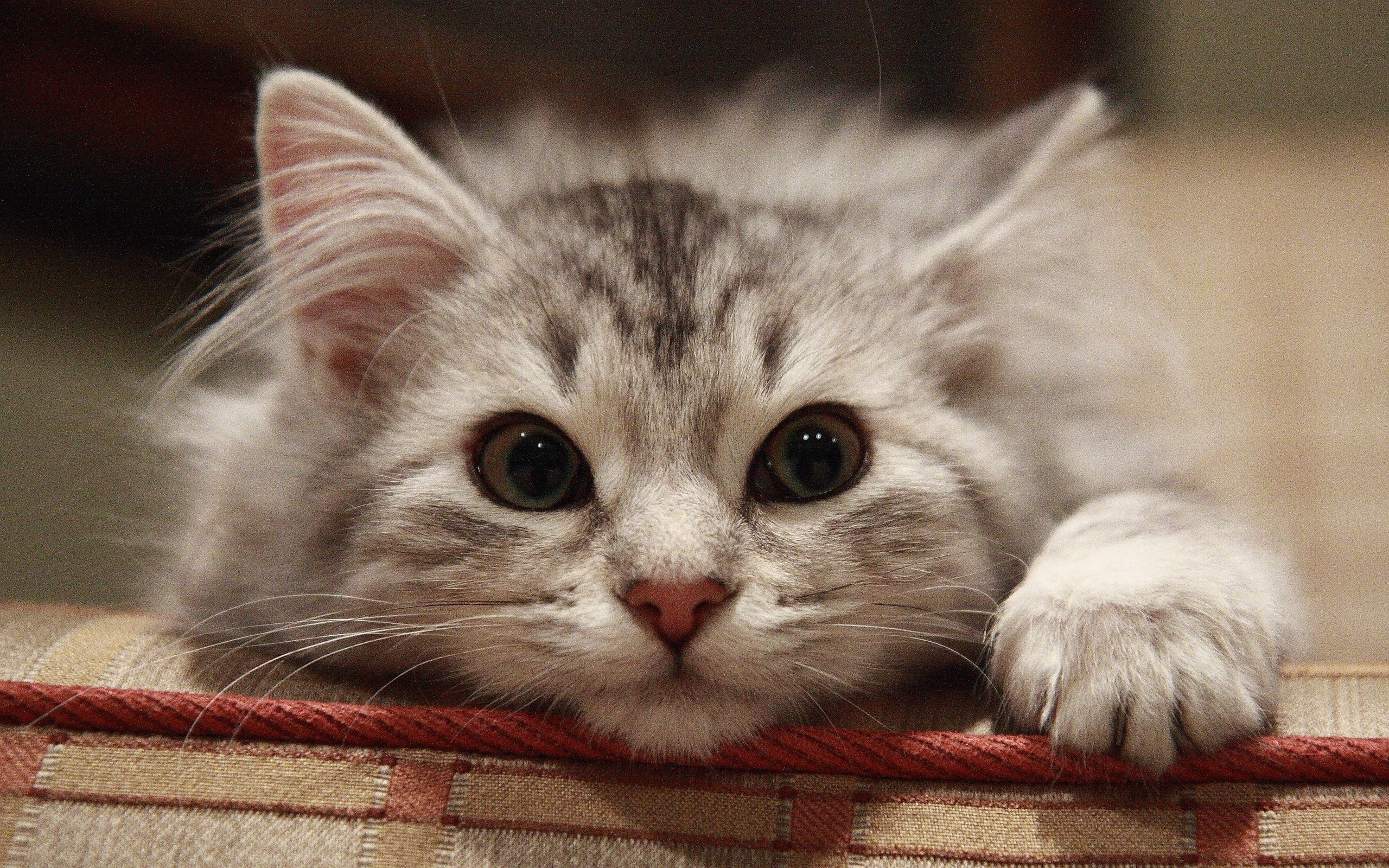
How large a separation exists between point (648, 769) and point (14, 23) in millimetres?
2133

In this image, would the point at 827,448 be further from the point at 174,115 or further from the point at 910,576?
the point at 174,115

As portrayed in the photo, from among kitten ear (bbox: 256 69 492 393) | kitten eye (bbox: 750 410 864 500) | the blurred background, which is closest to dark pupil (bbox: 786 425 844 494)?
Answer: kitten eye (bbox: 750 410 864 500)

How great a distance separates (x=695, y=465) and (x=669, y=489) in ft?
0.12

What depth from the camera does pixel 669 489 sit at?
0.94 meters

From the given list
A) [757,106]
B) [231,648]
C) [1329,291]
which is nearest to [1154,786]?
[231,648]

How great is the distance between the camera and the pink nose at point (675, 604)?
0.85m

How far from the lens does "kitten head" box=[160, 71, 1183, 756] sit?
90 cm

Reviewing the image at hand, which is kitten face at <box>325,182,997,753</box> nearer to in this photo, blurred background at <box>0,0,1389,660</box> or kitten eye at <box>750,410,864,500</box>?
kitten eye at <box>750,410,864,500</box>

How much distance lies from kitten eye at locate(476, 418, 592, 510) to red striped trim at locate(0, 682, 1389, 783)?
233 millimetres

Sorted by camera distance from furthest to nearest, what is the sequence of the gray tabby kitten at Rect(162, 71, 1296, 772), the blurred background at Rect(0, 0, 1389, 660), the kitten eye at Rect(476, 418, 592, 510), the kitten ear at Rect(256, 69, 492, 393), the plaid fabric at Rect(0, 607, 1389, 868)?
the blurred background at Rect(0, 0, 1389, 660)
the kitten ear at Rect(256, 69, 492, 393)
the kitten eye at Rect(476, 418, 592, 510)
the gray tabby kitten at Rect(162, 71, 1296, 772)
the plaid fabric at Rect(0, 607, 1389, 868)

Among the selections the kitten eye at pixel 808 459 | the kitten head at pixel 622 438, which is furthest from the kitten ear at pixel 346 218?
the kitten eye at pixel 808 459

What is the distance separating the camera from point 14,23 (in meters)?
2.09

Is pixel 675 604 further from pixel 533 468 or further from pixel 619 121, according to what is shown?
pixel 619 121

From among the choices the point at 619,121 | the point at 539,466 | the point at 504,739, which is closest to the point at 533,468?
the point at 539,466
